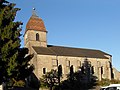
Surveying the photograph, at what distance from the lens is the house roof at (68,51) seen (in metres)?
65.1

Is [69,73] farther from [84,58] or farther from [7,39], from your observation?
[7,39]

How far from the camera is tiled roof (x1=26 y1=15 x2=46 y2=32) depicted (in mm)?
69438

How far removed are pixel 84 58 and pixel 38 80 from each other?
1559 cm

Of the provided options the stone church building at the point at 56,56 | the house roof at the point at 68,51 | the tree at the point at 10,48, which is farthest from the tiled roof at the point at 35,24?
the tree at the point at 10,48

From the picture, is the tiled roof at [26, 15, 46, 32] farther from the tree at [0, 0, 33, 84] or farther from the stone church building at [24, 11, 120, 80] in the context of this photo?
the tree at [0, 0, 33, 84]

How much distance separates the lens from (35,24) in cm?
7019

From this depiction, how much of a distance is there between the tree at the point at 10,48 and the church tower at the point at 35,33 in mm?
40894

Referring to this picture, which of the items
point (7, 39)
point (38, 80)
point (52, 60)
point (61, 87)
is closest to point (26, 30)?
point (52, 60)

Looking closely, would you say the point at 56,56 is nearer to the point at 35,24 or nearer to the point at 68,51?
the point at 68,51

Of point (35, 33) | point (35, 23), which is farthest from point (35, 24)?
point (35, 33)

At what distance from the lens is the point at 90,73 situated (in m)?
70.6

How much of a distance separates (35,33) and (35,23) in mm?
2648

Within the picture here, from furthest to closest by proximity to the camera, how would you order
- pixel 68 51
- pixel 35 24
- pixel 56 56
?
pixel 68 51, pixel 35 24, pixel 56 56

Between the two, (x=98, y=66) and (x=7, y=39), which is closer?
(x=7, y=39)
